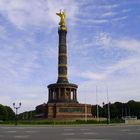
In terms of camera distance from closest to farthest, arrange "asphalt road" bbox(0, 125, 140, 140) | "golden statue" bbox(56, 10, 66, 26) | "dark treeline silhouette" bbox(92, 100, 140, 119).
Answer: "asphalt road" bbox(0, 125, 140, 140)
"golden statue" bbox(56, 10, 66, 26)
"dark treeline silhouette" bbox(92, 100, 140, 119)

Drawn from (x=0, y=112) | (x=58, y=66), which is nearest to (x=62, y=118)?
(x=58, y=66)

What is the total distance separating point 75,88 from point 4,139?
5581cm

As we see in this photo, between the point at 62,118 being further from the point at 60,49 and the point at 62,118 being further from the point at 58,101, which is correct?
the point at 60,49

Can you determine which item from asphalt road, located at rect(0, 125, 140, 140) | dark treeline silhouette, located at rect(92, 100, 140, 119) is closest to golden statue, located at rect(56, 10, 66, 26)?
dark treeline silhouette, located at rect(92, 100, 140, 119)

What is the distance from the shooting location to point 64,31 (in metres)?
75.7

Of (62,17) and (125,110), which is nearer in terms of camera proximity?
(62,17)

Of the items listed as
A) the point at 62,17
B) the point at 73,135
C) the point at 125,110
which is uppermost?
the point at 62,17

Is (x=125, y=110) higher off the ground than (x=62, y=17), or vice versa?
(x=62, y=17)

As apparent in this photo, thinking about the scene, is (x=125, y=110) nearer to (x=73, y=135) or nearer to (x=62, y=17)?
(x=62, y=17)

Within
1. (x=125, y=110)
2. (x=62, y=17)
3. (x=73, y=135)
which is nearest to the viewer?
(x=73, y=135)

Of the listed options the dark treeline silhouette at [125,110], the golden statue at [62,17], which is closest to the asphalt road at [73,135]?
the golden statue at [62,17]

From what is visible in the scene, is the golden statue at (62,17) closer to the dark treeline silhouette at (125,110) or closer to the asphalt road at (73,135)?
the dark treeline silhouette at (125,110)

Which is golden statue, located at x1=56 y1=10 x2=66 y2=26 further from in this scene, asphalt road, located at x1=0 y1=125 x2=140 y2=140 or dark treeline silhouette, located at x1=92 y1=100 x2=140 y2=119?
asphalt road, located at x1=0 y1=125 x2=140 y2=140

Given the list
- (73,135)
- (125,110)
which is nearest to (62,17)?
(125,110)
